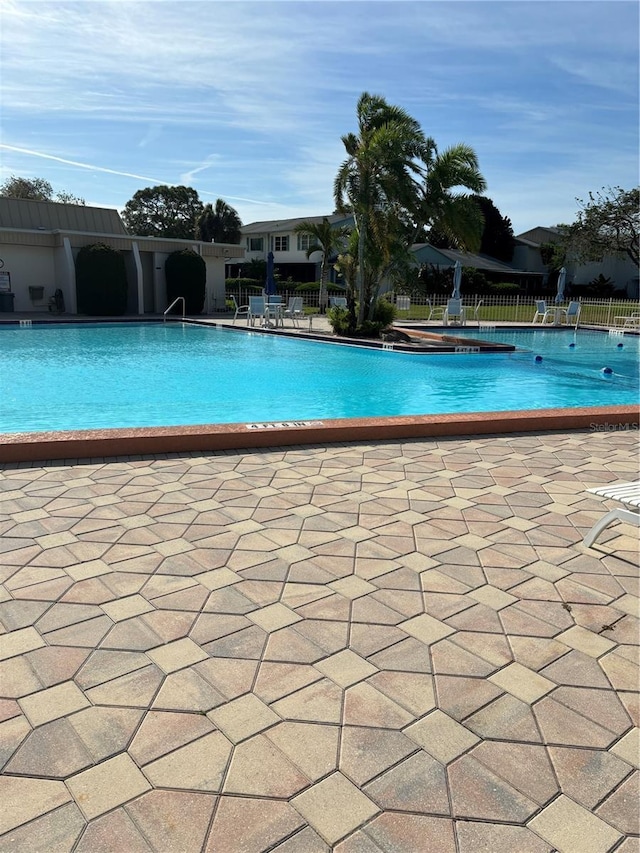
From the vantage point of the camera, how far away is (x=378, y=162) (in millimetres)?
14547

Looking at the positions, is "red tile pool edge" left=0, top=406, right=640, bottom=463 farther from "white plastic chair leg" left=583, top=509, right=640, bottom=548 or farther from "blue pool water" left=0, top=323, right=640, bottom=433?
"blue pool water" left=0, top=323, right=640, bottom=433

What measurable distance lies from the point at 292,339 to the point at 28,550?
47.2ft

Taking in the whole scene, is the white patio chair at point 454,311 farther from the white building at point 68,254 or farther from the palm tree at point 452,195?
the white building at point 68,254

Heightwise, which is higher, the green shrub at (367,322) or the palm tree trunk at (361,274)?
the palm tree trunk at (361,274)

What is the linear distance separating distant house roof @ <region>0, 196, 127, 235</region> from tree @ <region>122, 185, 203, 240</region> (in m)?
32.2

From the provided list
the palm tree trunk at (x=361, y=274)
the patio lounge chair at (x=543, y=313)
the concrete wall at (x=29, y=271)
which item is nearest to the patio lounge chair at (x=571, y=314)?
the patio lounge chair at (x=543, y=313)

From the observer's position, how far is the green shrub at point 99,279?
20703mm

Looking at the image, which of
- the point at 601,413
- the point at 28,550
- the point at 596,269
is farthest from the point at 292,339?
the point at 596,269

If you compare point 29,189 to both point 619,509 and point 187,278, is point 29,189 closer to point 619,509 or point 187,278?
point 187,278

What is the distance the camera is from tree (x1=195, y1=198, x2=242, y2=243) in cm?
4319

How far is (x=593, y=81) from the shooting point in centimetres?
888

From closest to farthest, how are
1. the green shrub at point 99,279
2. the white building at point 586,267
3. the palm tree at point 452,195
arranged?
the palm tree at point 452,195 → the green shrub at point 99,279 → the white building at point 586,267

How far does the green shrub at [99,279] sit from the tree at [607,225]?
2661 cm

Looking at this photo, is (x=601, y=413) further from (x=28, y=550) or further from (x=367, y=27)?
(x=28, y=550)
